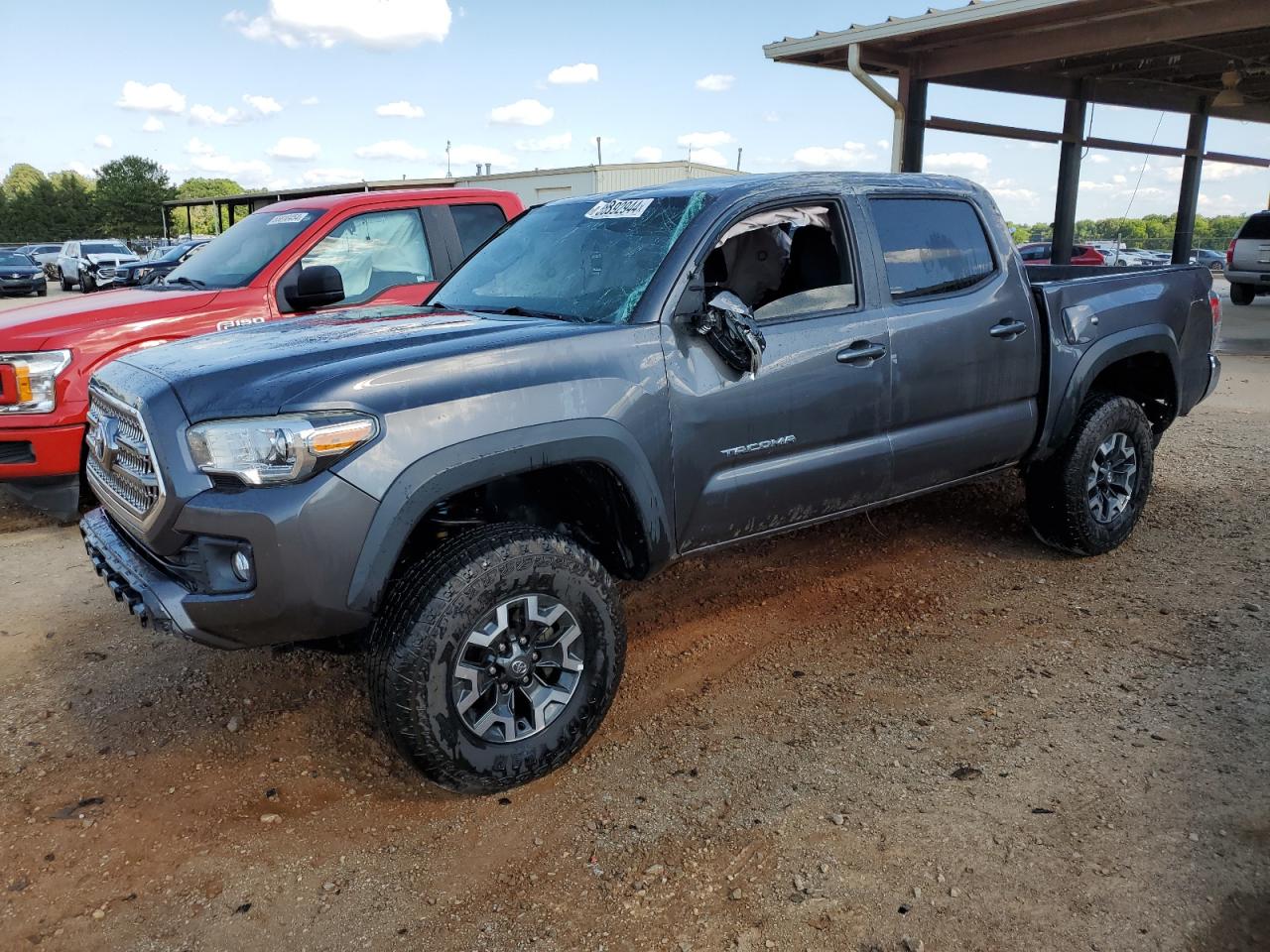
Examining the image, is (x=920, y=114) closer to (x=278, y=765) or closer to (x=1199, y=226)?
(x=278, y=765)

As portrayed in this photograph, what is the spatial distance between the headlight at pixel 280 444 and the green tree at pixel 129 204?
223 feet

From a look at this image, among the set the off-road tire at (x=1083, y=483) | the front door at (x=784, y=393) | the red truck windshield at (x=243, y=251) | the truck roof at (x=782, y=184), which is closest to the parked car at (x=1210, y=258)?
the off-road tire at (x=1083, y=483)

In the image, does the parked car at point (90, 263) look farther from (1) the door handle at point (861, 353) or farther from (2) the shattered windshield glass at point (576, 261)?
(1) the door handle at point (861, 353)

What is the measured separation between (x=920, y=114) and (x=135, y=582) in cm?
1339

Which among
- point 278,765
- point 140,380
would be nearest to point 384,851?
point 278,765

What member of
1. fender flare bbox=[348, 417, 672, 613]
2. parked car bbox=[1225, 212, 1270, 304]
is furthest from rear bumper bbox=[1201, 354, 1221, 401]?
parked car bbox=[1225, 212, 1270, 304]

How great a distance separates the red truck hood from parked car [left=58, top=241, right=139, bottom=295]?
2355cm

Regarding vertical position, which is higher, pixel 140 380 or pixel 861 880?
pixel 140 380

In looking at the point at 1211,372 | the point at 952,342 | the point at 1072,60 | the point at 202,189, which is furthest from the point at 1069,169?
the point at 202,189

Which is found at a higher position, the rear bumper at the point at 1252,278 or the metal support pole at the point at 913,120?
the metal support pole at the point at 913,120

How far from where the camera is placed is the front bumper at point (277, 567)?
2.60 m

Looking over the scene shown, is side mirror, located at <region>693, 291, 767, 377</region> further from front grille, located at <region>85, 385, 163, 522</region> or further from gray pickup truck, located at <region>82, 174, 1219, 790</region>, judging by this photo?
front grille, located at <region>85, 385, 163, 522</region>

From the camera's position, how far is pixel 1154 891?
99.8 inches

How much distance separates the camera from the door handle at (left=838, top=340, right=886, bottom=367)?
12.3 ft
